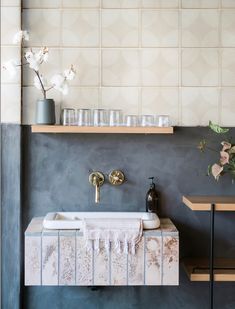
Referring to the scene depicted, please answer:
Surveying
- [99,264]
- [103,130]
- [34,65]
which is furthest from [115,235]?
[34,65]

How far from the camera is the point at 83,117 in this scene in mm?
2436

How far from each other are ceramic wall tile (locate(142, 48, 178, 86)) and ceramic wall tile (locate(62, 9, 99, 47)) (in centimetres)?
Result: 33

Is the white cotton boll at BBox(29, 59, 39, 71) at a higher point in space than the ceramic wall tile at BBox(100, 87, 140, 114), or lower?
higher

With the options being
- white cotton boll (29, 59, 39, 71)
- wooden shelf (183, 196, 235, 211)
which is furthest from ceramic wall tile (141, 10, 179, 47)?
wooden shelf (183, 196, 235, 211)

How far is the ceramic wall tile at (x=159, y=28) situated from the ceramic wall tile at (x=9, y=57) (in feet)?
2.51

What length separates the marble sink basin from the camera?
2230mm

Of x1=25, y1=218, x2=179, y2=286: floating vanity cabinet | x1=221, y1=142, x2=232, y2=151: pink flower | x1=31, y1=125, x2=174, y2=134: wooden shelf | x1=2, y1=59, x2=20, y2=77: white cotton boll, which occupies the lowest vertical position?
x1=25, y1=218, x2=179, y2=286: floating vanity cabinet

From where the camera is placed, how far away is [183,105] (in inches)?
102

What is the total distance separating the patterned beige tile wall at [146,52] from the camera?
8.49 feet

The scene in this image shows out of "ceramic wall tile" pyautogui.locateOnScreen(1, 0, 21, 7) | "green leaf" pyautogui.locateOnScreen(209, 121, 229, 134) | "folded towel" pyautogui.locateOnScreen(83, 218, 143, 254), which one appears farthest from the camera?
"ceramic wall tile" pyautogui.locateOnScreen(1, 0, 21, 7)

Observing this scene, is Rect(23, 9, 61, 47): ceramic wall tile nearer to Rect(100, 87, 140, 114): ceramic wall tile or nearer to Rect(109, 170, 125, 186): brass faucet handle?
Rect(100, 87, 140, 114): ceramic wall tile

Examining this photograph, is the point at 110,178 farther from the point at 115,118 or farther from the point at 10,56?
the point at 10,56

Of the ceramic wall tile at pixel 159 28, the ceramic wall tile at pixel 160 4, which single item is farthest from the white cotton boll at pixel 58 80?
the ceramic wall tile at pixel 160 4

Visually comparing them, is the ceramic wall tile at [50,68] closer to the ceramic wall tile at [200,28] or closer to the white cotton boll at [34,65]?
the white cotton boll at [34,65]
